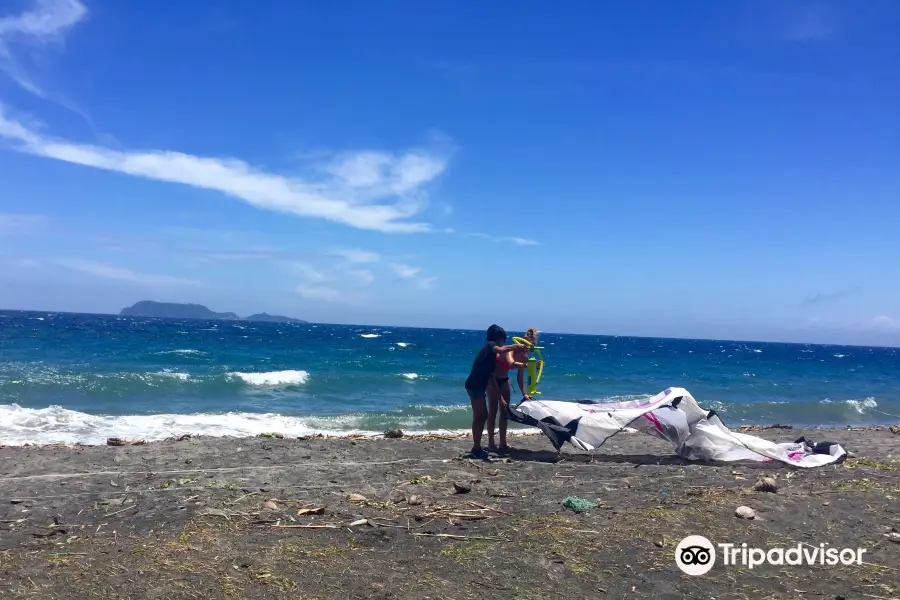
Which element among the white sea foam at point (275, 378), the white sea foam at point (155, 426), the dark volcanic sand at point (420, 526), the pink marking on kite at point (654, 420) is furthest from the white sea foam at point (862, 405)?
the white sea foam at point (275, 378)

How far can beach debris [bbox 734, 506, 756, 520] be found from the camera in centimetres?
570

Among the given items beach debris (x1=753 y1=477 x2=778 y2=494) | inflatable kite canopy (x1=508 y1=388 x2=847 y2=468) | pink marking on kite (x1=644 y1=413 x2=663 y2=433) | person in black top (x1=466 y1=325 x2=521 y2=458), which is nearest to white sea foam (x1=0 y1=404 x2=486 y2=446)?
person in black top (x1=466 y1=325 x2=521 y2=458)

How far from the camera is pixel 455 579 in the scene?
4461mm

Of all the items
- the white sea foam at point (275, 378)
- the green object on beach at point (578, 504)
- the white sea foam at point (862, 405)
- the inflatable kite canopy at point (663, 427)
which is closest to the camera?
the green object on beach at point (578, 504)

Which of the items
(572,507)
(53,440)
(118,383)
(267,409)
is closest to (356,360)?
(118,383)

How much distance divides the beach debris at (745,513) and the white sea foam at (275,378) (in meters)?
20.0

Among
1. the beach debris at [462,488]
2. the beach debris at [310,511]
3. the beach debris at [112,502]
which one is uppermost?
the beach debris at [462,488]

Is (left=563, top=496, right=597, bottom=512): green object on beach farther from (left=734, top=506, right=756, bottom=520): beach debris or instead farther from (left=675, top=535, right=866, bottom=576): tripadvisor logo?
(left=734, top=506, right=756, bottom=520): beach debris

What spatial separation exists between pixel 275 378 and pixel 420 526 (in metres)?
21.7

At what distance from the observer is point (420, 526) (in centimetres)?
554

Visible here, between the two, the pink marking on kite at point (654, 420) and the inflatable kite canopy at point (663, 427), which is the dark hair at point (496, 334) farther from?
the pink marking on kite at point (654, 420)

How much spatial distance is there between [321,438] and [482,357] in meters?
3.66

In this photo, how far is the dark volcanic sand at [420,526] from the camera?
439cm

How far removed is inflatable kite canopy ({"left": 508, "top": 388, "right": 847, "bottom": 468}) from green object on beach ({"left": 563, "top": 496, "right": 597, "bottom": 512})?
8.91 feet
